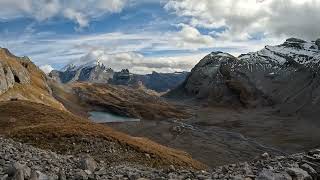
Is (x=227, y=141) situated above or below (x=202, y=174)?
below

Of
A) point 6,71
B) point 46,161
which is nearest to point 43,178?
point 46,161

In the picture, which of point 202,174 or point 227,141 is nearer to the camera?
point 202,174

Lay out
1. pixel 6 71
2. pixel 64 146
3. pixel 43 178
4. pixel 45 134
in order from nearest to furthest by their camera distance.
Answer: pixel 43 178 → pixel 64 146 → pixel 45 134 → pixel 6 71

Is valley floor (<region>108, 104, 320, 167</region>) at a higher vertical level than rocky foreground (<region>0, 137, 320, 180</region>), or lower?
lower

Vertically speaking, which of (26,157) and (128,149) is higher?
(26,157)

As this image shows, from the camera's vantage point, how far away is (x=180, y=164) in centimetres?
5950

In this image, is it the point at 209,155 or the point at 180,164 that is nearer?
the point at 180,164

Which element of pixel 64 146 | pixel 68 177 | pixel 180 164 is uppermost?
pixel 68 177

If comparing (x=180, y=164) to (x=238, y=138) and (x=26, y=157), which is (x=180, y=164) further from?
(x=238, y=138)

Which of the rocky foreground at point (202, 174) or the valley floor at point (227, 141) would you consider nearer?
the rocky foreground at point (202, 174)

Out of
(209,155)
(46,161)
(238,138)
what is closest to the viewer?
(46,161)

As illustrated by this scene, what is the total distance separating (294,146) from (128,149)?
111 m

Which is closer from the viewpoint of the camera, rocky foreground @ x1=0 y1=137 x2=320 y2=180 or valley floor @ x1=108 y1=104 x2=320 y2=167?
rocky foreground @ x1=0 y1=137 x2=320 y2=180

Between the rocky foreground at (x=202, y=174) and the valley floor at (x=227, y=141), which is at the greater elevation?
the rocky foreground at (x=202, y=174)
